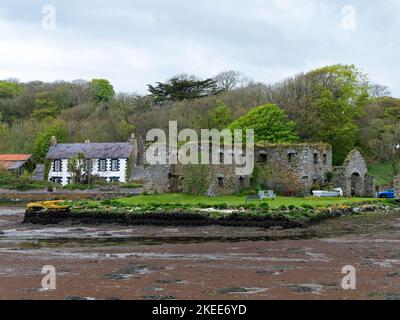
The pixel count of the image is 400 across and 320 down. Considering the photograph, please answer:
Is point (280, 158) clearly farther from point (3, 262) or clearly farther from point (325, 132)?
point (3, 262)

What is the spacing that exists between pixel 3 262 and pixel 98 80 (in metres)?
88.8

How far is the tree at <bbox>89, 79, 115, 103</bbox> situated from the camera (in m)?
94.1

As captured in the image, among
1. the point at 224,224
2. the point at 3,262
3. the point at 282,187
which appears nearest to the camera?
the point at 3,262

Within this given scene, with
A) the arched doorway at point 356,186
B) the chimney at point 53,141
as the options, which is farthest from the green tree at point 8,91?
the arched doorway at point 356,186

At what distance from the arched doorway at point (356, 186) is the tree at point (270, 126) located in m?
6.54

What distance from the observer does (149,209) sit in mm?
32312

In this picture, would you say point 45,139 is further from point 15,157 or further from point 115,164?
point 115,164

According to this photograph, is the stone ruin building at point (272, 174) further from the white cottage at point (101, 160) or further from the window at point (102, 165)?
the window at point (102, 165)

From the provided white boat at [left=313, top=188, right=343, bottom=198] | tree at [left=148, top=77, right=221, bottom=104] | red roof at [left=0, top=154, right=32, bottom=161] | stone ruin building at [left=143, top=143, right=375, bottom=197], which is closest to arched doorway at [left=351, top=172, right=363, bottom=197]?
stone ruin building at [left=143, top=143, right=375, bottom=197]

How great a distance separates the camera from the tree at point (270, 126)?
160 ft

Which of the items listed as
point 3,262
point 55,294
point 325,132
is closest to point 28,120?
point 325,132

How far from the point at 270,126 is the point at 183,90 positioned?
115ft

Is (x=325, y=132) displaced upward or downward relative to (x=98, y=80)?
downward

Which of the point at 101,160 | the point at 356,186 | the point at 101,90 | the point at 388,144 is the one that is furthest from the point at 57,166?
the point at 388,144
